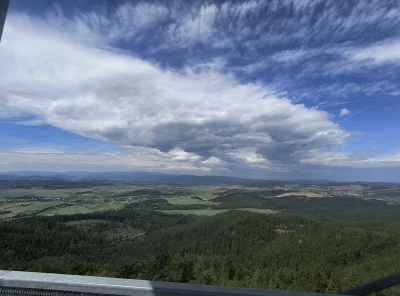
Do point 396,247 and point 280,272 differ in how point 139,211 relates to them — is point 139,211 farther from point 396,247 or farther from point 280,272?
point 396,247

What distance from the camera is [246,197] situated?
11944 cm

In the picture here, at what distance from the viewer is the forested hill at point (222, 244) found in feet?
116

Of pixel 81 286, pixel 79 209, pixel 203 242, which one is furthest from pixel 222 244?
pixel 81 286

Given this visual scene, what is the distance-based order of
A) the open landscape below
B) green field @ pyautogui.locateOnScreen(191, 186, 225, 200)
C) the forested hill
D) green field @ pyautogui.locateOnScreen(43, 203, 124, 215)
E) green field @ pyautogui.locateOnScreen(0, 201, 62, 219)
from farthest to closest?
green field @ pyautogui.locateOnScreen(191, 186, 225, 200), green field @ pyautogui.locateOnScreen(43, 203, 124, 215), green field @ pyautogui.locateOnScreen(0, 201, 62, 219), the forested hill, the open landscape below

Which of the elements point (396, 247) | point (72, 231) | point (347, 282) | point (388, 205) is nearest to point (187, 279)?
point (347, 282)

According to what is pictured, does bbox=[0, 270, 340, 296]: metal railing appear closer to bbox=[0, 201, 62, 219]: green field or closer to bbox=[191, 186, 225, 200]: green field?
bbox=[0, 201, 62, 219]: green field

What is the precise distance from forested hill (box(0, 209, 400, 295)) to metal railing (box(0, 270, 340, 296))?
2625 cm

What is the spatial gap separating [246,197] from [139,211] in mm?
52195

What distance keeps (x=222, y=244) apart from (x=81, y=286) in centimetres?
6444

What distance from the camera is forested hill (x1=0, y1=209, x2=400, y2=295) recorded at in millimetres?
35469

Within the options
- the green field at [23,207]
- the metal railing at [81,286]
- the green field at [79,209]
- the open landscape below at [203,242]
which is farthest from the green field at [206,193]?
the metal railing at [81,286]

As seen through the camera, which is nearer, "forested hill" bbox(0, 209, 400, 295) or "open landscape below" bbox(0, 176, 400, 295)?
"open landscape below" bbox(0, 176, 400, 295)

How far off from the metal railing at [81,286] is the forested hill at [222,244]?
26254 mm

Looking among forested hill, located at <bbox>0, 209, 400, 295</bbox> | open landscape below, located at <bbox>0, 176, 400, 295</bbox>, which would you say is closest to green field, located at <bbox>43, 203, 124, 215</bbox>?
open landscape below, located at <bbox>0, 176, 400, 295</bbox>
